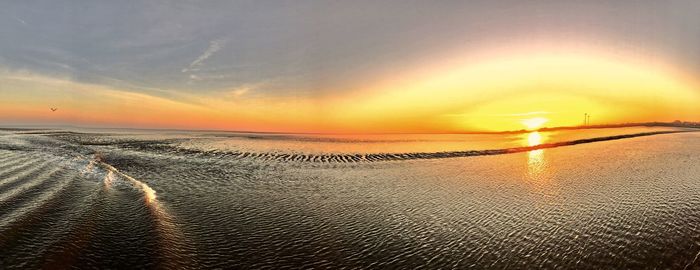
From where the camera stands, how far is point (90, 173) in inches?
922

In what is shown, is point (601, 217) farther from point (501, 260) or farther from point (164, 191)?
point (164, 191)

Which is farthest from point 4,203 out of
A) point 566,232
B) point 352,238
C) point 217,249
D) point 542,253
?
point 566,232

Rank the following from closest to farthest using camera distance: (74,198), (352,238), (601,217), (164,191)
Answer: (352,238)
(601,217)
(74,198)
(164,191)

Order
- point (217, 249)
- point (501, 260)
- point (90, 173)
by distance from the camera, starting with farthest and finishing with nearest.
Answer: point (90, 173) < point (217, 249) < point (501, 260)

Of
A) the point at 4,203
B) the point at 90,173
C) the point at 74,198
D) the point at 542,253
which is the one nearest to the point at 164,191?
the point at 74,198

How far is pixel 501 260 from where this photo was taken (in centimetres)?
887

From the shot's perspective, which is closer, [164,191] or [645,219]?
[645,219]

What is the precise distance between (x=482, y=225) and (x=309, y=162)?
22.8m

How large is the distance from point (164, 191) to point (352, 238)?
12263 mm

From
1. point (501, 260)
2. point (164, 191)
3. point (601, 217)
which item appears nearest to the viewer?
point (501, 260)

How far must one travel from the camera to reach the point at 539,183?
67.9 ft

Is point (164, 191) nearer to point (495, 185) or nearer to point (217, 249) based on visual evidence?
point (217, 249)

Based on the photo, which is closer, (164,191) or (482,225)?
(482,225)

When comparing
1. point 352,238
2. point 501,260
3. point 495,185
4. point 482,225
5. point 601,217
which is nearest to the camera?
point 501,260
